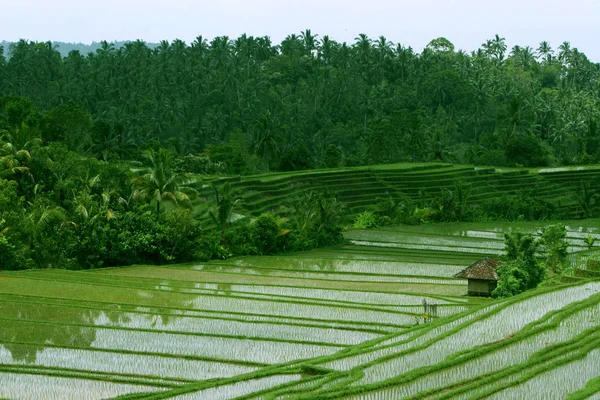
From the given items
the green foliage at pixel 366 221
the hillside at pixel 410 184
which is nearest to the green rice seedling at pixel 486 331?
the green foliage at pixel 366 221

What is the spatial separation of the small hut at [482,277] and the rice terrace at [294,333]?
31cm

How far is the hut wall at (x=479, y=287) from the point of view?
705 inches

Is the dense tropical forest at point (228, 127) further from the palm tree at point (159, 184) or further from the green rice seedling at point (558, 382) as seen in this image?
the green rice seedling at point (558, 382)

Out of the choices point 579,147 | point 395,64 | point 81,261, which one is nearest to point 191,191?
point 81,261

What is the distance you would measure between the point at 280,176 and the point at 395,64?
31.7 metres

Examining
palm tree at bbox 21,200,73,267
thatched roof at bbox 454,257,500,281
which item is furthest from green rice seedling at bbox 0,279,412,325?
palm tree at bbox 21,200,73,267

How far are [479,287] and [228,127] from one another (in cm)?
3690

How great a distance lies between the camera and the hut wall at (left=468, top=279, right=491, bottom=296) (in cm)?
1791

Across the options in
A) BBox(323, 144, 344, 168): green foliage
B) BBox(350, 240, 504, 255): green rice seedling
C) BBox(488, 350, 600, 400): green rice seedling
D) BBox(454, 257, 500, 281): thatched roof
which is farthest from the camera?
BBox(323, 144, 344, 168): green foliage

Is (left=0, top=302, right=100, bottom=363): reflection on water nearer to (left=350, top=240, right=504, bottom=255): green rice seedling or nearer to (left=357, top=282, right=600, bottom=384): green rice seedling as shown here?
(left=357, top=282, right=600, bottom=384): green rice seedling

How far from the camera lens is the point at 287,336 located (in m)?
14.7

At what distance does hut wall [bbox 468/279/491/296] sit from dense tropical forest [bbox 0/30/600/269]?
25.5ft

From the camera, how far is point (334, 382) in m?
11.4

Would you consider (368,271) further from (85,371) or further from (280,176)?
(280,176)
